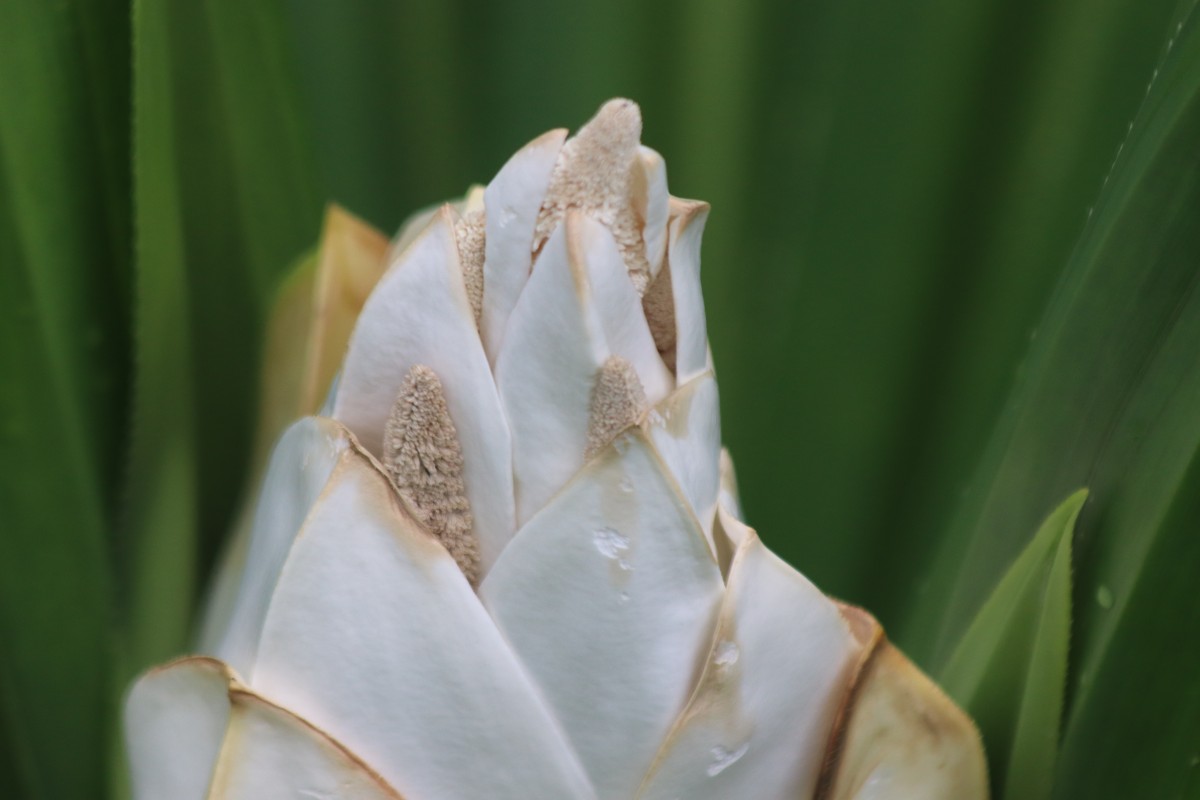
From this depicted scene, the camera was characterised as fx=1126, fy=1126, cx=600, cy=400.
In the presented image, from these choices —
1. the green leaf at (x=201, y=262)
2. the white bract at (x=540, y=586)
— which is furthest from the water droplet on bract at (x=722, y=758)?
the green leaf at (x=201, y=262)

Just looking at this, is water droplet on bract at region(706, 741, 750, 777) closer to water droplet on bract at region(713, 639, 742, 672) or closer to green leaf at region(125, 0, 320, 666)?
water droplet on bract at region(713, 639, 742, 672)

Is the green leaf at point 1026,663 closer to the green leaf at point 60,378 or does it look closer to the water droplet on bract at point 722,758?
the water droplet on bract at point 722,758

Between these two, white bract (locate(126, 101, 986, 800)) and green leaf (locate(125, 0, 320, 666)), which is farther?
green leaf (locate(125, 0, 320, 666))

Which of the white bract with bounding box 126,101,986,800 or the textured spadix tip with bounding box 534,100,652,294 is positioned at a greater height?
the textured spadix tip with bounding box 534,100,652,294

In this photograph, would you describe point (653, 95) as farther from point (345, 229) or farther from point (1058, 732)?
point (1058, 732)

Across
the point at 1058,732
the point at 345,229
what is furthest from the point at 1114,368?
the point at 345,229

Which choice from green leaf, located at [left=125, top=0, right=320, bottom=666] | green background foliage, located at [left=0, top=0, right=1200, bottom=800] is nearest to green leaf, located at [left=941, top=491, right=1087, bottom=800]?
green background foliage, located at [left=0, top=0, right=1200, bottom=800]
